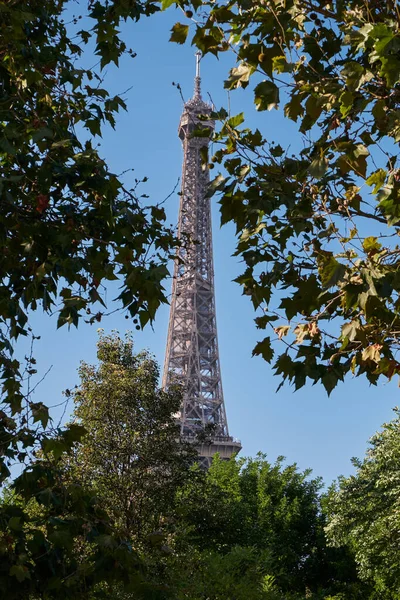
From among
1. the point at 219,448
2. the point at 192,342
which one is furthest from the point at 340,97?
the point at 192,342

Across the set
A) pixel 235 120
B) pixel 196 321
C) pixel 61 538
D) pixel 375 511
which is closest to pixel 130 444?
pixel 375 511

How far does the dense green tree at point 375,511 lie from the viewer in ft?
83.7

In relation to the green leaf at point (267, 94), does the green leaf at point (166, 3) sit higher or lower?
higher

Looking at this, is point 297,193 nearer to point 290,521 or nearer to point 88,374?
point 88,374

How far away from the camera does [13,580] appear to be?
639 cm

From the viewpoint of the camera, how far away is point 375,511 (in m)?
26.8

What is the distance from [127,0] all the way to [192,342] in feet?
185

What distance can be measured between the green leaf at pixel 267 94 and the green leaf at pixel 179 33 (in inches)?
34.7

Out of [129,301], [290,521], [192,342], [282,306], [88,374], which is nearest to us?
[282,306]

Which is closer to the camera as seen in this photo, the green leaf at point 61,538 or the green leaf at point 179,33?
the green leaf at point 179,33

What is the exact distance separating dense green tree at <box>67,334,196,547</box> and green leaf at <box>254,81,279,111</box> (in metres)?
15.1

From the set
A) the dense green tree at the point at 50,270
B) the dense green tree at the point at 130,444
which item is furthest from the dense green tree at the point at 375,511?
the dense green tree at the point at 50,270

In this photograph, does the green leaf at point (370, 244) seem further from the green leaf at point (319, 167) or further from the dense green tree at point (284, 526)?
the dense green tree at point (284, 526)

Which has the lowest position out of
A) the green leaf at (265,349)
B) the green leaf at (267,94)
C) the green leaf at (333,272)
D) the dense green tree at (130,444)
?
the green leaf at (333,272)
